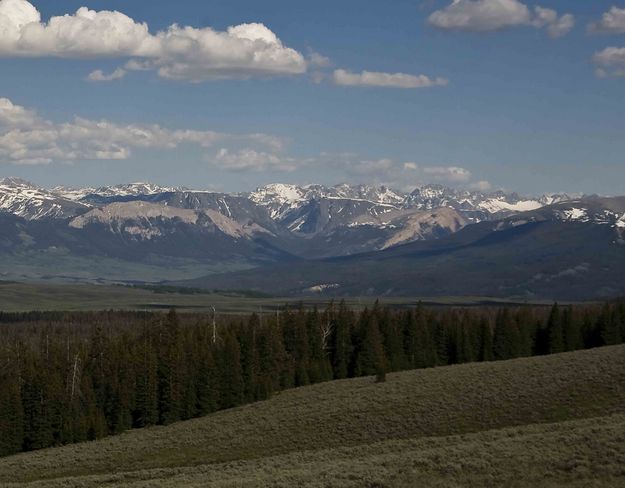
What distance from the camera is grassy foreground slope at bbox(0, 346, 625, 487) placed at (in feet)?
142

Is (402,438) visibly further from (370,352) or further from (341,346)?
(341,346)

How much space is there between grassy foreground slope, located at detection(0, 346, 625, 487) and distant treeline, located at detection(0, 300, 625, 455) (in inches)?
344

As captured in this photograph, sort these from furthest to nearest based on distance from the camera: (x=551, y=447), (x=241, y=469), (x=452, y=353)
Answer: (x=452, y=353) < (x=241, y=469) < (x=551, y=447)

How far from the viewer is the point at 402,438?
2618 inches

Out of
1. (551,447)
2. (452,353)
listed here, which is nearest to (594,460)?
(551,447)

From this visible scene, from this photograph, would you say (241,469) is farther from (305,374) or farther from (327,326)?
(327,326)

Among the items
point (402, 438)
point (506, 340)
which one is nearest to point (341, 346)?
point (506, 340)

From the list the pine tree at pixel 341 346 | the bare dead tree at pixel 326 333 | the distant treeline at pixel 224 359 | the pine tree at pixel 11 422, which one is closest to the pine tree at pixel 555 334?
the distant treeline at pixel 224 359

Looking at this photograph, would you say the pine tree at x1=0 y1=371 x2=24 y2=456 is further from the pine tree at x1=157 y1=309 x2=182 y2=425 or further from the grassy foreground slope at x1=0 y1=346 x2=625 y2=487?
the pine tree at x1=157 y1=309 x2=182 y2=425

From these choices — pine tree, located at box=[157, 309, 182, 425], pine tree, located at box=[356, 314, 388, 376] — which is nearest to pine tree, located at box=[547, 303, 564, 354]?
pine tree, located at box=[356, 314, 388, 376]

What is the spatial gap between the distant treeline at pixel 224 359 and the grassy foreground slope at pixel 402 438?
875 cm

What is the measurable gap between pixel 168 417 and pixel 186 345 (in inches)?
506

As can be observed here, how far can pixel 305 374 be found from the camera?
112 metres

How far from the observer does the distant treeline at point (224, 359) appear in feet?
318
